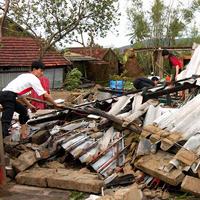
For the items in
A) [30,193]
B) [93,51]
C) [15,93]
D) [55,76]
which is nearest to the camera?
[30,193]

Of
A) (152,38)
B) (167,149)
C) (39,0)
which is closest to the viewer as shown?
(167,149)

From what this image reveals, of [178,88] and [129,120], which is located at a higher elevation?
[178,88]

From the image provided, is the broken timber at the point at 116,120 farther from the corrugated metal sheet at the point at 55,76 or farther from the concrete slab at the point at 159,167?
the corrugated metal sheet at the point at 55,76

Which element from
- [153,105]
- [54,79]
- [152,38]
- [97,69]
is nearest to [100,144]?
[153,105]

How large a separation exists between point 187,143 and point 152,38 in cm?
3082

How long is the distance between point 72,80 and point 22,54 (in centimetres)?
371

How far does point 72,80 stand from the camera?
27.8 metres

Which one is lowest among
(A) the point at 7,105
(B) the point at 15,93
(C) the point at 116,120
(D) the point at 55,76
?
(D) the point at 55,76

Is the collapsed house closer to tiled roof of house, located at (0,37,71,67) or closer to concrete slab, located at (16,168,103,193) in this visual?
concrete slab, located at (16,168,103,193)

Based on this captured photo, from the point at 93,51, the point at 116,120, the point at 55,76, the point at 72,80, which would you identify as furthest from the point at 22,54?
the point at 116,120

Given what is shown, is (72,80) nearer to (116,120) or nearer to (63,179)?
(116,120)

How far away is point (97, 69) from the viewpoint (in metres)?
32.6

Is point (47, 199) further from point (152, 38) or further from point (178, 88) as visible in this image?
point (152, 38)

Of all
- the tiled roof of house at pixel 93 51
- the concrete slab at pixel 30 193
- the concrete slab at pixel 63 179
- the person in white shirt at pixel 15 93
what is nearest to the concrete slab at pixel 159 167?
the concrete slab at pixel 63 179
